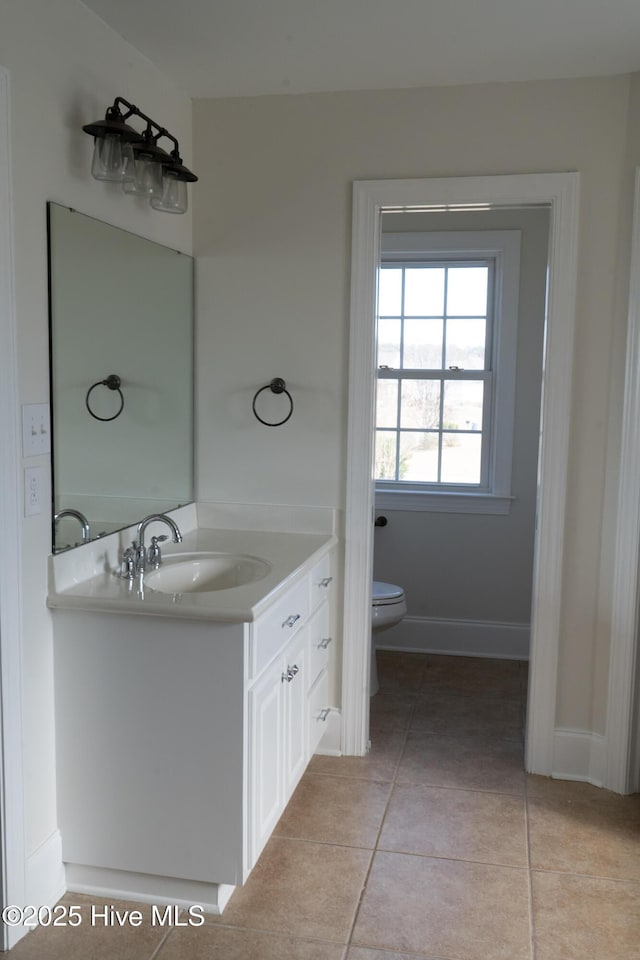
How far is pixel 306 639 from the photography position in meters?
2.88

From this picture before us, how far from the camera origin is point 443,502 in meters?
4.49

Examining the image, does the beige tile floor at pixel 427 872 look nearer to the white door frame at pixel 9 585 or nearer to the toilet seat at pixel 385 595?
the white door frame at pixel 9 585

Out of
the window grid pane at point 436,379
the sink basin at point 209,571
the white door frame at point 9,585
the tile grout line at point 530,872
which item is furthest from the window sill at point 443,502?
the white door frame at point 9,585

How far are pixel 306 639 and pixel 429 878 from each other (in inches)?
31.8

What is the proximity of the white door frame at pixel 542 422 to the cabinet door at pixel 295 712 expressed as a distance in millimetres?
444

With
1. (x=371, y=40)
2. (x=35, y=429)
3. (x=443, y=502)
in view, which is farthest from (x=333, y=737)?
(x=371, y=40)

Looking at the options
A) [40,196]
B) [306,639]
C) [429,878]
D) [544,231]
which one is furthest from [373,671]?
[40,196]

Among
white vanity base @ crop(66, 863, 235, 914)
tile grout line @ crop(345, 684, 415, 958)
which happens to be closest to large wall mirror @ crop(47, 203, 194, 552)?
white vanity base @ crop(66, 863, 235, 914)

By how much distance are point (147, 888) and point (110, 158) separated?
1994 millimetres

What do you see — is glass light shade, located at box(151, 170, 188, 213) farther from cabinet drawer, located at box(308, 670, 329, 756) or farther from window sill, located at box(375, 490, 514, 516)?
window sill, located at box(375, 490, 514, 516)

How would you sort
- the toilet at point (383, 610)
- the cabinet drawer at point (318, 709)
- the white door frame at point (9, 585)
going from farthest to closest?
1. the toilet at point (383, 610)
2. the cabinet drawer at point (318, 709)
3. the white door frame at point (9, 585)

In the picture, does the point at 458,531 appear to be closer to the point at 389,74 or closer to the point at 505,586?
the point at 505,586

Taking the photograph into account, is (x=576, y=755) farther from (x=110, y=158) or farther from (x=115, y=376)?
(x=110, y=158)

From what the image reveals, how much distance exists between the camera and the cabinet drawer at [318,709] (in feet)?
9.82
